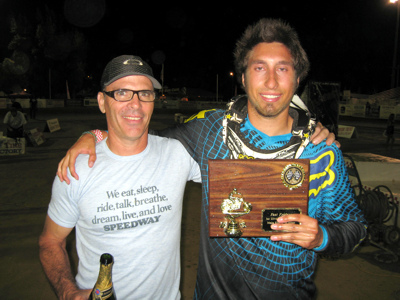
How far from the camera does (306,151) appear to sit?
2141 mm

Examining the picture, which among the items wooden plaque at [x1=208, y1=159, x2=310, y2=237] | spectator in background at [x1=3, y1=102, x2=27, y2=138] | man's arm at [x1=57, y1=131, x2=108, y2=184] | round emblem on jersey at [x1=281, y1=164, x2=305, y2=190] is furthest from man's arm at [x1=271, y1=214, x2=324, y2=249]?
spectator in background at [x1=3, y1=102, x2=27, y2=138]

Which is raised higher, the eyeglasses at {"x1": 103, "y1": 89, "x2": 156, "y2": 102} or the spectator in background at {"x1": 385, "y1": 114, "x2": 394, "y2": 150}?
the eyeglasses at {"x1": 103, "y1": 89, "x2": 156, "y2": 102}

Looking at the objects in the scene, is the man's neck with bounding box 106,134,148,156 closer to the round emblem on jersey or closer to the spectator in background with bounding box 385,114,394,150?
the round emblem on jersey

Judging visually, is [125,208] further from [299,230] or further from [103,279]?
[299,230]

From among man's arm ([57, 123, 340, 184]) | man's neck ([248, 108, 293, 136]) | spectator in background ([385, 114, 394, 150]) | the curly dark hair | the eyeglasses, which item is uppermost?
the curly dark hair

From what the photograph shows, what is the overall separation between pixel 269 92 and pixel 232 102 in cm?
40

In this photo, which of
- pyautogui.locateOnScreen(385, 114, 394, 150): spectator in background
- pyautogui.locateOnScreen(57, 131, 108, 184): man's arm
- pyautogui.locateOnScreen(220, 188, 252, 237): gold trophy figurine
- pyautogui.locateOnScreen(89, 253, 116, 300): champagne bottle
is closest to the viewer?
pyautogui.locateOnScreen(89, 253, 116, 300): champagne bottle

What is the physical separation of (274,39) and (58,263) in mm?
2115

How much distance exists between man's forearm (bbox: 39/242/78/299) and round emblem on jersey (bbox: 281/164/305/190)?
4.63 ft

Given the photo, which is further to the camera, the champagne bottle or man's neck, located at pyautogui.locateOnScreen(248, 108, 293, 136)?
man's neck, located at pyautogui.locateOnScreen(248, 108, 293, 136)

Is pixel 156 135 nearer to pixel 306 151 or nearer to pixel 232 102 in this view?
pixel 232 102

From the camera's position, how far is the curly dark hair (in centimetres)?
223

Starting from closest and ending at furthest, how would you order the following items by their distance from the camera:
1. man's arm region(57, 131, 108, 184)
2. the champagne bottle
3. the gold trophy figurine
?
the champagne bottle < the gold trophy figurine < man's arm region(57, 131, 108, 184)

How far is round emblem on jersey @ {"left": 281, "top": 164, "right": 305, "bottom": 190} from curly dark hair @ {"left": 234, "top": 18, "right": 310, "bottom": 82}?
2.61 ft
